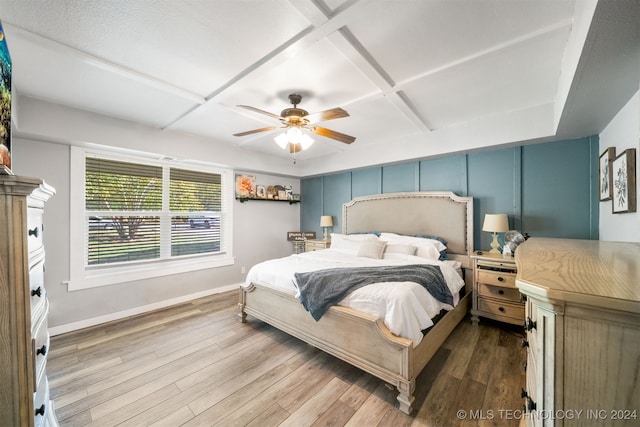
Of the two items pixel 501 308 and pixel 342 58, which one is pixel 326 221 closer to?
pixel 501 308

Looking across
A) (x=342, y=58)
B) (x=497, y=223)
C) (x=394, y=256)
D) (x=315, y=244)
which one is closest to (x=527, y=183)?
(x=497, y=223)

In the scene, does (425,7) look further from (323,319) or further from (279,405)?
(279,405)

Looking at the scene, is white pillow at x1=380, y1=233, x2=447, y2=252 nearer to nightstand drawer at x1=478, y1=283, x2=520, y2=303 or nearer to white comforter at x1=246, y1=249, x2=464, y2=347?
white comforter at x1=246, y1=249, x2=464, y2=347

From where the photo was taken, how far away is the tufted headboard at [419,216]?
3332 mm

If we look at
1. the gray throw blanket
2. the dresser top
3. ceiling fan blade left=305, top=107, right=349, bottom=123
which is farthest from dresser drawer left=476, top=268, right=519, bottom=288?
ceiling fan blade left=305, top=107, right=349, bottom=123

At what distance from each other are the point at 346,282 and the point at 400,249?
57.2 inches

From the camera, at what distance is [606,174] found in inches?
86.0

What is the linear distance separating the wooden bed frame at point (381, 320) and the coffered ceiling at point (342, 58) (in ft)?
3.76

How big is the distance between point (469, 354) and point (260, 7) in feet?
10.4

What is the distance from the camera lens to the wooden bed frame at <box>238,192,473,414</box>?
177 centimetres

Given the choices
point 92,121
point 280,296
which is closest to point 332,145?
point 280,296

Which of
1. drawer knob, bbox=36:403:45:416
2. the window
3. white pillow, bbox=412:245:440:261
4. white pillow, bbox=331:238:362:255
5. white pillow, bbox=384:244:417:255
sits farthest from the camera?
white pillow, bbox=331:238:362:255

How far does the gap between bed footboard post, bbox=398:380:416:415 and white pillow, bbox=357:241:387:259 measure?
1717 millimetres

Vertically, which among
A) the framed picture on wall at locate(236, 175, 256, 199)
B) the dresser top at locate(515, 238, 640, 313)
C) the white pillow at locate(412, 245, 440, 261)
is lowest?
the white pillow at locate(412, 245, 440, 261)
